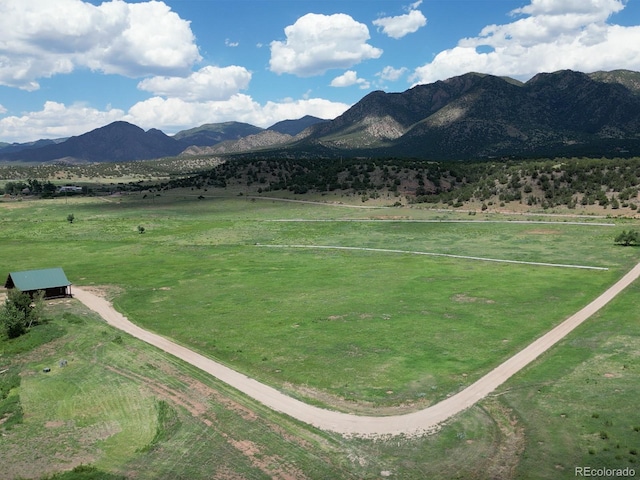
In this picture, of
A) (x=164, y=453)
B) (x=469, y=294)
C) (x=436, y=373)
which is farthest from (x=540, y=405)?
(x=469, y=294)

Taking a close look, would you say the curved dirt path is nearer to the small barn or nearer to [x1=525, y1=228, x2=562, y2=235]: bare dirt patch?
the small barn

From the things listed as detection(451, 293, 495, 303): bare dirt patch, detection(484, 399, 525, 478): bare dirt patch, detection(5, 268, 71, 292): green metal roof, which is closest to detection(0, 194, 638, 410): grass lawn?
detection(451, 293, 495, 303): bare dirt patch

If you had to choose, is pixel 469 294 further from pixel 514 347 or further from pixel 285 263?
pixel 285 263

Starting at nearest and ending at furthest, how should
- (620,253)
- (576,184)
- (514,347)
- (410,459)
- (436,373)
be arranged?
(410,459) < (436,373) < (514,347) < (620,253) < (576,184)

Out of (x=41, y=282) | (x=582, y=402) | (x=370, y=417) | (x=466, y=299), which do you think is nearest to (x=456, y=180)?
(x=466, y=299)

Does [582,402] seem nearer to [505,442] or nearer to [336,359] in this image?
[505,442]
